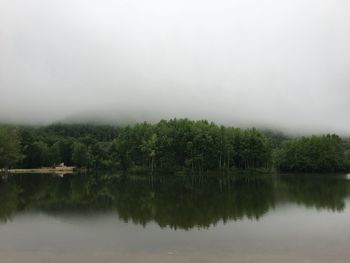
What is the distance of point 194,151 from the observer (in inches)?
4616

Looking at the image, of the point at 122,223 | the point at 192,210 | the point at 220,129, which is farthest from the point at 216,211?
Answer: the point at 220,129

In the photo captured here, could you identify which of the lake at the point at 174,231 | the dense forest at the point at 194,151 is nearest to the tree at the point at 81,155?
the dense forest at the point at 194,151

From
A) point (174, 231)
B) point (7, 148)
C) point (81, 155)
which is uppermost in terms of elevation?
point (7, 148)

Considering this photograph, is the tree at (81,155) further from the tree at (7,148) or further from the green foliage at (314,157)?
the green foliage at (314,157)

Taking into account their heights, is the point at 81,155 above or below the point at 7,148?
below

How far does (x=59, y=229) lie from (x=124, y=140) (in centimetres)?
10347

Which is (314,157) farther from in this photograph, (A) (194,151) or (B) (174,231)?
(B) (174,231)

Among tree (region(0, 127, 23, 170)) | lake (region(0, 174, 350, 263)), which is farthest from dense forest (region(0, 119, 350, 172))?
Result: lake (region(0, 174, 350, 263))

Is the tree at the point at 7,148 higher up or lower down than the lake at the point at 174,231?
higher up

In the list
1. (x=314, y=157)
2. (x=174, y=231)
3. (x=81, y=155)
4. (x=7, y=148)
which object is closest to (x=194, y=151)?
(x=314, y=157)

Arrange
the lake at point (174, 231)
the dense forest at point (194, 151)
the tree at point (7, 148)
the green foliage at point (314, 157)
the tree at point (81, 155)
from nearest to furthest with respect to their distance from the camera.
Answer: the lake at point (174, 231), the tree at point (7, 148), the dense forest at point (194, 151), the green foliage at point (314, 157), the tree at point (81, 155)

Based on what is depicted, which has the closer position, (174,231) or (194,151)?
(174,231)

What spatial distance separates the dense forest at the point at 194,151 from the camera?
118 m

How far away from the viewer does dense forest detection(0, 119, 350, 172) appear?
387ft
